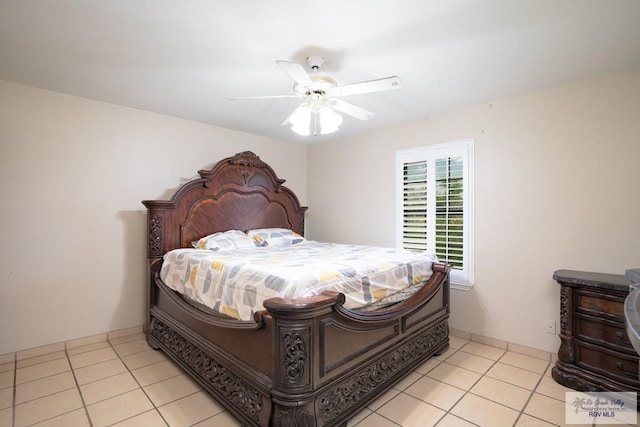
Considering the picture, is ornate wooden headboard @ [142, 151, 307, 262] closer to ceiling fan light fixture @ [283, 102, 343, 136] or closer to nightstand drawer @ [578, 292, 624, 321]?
ceiling fan light fixture @ [283, 102, 343, 136]

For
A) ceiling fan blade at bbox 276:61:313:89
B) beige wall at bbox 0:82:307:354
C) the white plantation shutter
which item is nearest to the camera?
ceiling fan blade at bbox 276:61:313:89

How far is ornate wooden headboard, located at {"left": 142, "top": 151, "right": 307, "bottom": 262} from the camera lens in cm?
307

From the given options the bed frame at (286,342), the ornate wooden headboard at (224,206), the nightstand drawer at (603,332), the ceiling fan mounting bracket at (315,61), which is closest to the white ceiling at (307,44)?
the ceiling fan mounting bracket at (315,61)

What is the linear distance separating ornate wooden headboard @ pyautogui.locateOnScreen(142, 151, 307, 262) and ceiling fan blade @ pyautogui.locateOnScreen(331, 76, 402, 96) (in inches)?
79.8

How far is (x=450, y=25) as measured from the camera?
175cm

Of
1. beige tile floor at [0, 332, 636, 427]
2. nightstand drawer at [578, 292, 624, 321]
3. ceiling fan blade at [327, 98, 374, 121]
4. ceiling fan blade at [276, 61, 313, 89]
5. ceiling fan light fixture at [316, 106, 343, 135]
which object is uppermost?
ceiling fan blade at [276, 61, 313, 89]

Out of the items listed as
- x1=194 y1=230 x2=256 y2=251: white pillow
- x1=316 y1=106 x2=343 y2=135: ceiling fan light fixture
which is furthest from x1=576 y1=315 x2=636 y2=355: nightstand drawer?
x1=194 y1=230 x2=256 y2=251: white pillow

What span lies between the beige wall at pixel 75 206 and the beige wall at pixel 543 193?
3021 millimetres

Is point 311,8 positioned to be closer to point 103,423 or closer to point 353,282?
point 353,282

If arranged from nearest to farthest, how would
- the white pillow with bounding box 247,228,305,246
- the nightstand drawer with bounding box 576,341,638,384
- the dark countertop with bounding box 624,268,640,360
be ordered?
the dark countertop with bounding box 624,268,640,360 → the nightstand drawer with bounding box 576,341,638,384 → the white pillow with bounding box 247,228,305,246

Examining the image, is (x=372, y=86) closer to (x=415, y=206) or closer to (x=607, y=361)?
(x=415, y=206)

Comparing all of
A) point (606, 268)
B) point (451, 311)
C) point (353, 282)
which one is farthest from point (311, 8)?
point (451, 311)

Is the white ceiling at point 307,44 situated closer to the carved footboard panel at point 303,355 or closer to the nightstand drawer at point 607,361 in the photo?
the carved footboard panel at point 303,355

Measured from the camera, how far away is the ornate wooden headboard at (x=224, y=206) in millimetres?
3070
